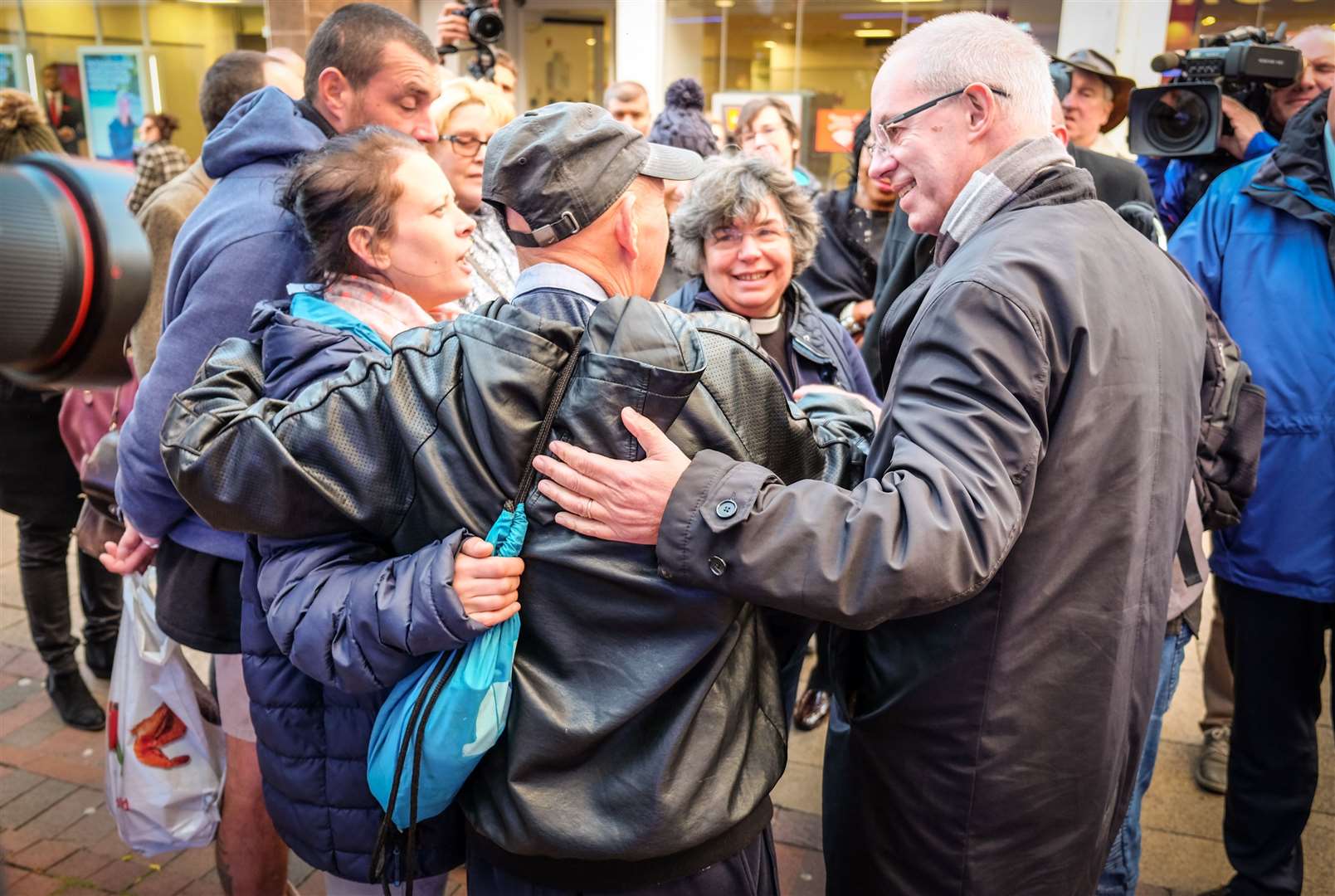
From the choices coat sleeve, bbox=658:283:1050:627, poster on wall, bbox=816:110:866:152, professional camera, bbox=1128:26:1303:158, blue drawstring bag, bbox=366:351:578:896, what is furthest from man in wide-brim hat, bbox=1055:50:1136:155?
poster on wall, bbox=816:110:866:152

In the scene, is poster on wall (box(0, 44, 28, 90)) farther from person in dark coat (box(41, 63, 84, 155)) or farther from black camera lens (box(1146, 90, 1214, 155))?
black camera lens (box(1146, 90, 1214, 155))

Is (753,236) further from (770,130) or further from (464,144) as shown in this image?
(770,130)

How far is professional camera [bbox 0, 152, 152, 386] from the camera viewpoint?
1.07 metres

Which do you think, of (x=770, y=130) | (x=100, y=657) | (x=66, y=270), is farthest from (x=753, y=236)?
(x=100, y=657)

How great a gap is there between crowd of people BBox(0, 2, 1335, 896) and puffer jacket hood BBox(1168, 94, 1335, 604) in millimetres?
581

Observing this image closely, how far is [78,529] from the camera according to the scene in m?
3.14

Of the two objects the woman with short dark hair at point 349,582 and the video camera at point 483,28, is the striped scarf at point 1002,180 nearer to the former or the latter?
the woman with short dark hair at point 349,582

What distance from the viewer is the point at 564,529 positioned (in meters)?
1.55

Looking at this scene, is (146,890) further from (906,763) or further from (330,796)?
(906,763)

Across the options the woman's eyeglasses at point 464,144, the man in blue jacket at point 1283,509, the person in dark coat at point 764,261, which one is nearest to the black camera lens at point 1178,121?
the man in blue jacket at point 1283,509

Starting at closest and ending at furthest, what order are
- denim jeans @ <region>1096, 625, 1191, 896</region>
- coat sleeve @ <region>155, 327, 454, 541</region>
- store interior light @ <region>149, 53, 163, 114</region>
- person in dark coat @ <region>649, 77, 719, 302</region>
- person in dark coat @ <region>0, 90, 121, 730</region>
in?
coat sleeve @ <region>155, 327, 454, 541</region>
denim jeans @ <region>1096, 625, 1191, 896</region>
person in dark coat @ <region>0, 90, 121, 730</region>
person in dark coat @ <region>649, 77, 719, 302</region>
store interior light @ <region>149, 53, 163, 114</region>

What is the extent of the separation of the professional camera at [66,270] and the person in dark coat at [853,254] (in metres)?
3.63

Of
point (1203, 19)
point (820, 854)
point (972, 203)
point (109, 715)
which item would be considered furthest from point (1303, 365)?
point (1203, 19)

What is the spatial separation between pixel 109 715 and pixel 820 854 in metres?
2.11
